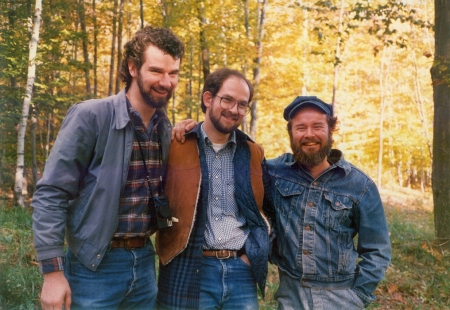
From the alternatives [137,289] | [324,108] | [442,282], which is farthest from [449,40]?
[137,289]

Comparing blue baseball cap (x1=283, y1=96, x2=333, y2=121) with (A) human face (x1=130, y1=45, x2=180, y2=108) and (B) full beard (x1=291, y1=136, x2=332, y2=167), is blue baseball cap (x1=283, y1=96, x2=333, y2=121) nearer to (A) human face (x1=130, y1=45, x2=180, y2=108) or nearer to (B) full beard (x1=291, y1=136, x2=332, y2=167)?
(B) full beard (x1=291, y1=136, x2=332, y2=167)

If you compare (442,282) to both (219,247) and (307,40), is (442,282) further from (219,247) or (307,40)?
(307,40)

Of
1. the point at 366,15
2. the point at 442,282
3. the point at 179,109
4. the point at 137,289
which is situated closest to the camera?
the point at 137,289

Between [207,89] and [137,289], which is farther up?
[207,89]

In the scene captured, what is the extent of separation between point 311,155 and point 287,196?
0.35 m

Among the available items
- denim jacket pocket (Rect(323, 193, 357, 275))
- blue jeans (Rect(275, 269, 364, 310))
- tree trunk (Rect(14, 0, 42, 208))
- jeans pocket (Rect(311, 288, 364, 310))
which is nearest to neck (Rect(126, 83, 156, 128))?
denim jacket pocket (Rect(323, 193, 357, 275))

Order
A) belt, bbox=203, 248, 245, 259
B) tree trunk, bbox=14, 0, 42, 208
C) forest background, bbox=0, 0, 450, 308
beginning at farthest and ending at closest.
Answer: forest background, bbox=0, 0, 450, 308 → tree trunk, bbox=14, 0, 42, 208 → belt, bbox=203, 248, 245, 259

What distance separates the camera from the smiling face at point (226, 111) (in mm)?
3201

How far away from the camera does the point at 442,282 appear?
6438 millimetres

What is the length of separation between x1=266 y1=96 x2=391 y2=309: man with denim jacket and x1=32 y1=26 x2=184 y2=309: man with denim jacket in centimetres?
98

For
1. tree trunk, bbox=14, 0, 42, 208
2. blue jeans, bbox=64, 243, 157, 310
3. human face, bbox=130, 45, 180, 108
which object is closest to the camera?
blue jeans, bbox=64, 243, 157, 310

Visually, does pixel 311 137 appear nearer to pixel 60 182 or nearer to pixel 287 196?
pixel 287 196

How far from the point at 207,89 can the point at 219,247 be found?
1.22 meters

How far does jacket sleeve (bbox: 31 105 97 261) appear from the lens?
2508mm
